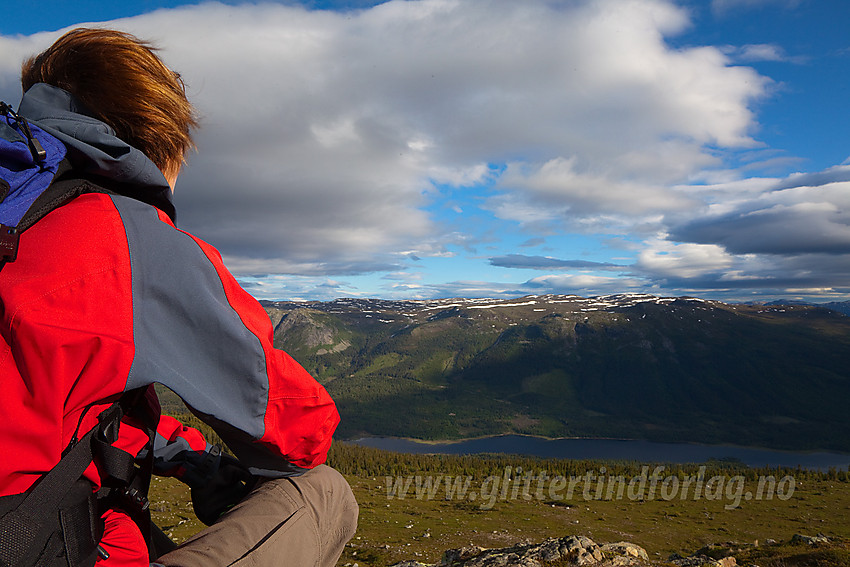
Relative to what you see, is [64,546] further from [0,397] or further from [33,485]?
[0,397]

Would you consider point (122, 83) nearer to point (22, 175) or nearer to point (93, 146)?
point (93, 146)

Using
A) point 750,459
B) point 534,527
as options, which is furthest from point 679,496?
point 750,459

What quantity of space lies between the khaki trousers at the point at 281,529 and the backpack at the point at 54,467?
0.71m

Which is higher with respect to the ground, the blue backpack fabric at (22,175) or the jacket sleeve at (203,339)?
the blue backpack fabric at (22,175)

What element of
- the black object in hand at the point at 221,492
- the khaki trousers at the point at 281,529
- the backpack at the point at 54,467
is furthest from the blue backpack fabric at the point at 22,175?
the black object in hand at the point at 221,492

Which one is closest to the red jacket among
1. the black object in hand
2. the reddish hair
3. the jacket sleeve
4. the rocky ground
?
the jacket sleeve

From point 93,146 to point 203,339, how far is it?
3.02 feet

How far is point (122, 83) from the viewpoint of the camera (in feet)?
7.04

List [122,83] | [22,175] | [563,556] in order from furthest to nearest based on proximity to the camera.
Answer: [563,556]
[122,83]
[22,175]

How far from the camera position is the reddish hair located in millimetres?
2150

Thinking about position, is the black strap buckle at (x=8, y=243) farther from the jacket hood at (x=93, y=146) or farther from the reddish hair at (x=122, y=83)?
the reddish hair at (x=122, y=83)

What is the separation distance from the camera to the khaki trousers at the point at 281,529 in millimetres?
2453

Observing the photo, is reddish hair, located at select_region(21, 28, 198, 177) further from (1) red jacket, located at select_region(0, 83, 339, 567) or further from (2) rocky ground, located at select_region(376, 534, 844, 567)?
(2) rocky ground, located at select_region(376, 534, 844, 567)

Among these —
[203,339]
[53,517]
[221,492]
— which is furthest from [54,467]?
[221,492]
